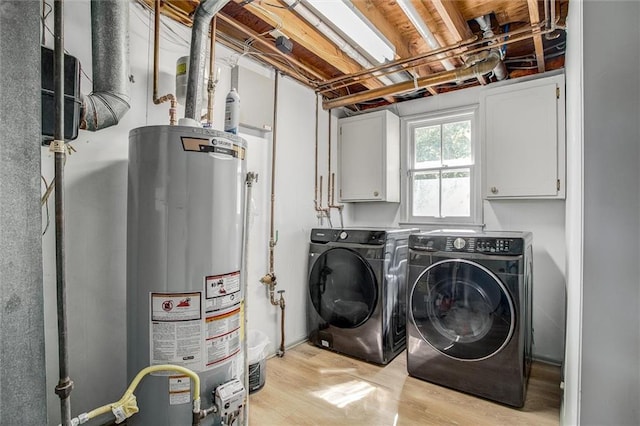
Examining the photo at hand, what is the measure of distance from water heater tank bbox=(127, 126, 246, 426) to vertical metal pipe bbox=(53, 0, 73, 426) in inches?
10.7

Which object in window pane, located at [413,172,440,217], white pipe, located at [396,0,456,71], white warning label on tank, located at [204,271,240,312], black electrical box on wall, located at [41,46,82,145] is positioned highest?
white pipe, located at [396,0,456,71]

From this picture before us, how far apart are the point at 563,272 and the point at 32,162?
3234 mm

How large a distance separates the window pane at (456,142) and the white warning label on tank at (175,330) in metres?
2.69

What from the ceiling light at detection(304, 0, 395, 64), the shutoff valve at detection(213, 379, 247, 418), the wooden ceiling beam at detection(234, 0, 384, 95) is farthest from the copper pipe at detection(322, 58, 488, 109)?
the shutoff valve at detection(213, 379, 247, 418)

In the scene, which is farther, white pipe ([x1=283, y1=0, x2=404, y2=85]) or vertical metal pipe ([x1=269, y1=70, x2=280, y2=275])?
vertical metal pipe ([x1=269, y1=70, x2=280, y2=275])

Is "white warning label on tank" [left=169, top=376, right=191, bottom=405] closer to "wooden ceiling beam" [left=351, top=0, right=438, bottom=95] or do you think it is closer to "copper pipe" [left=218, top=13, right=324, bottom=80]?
"copper pipe" [left=218, top=13, right=324, bottom=80]

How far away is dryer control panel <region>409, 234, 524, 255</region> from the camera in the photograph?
1932mm

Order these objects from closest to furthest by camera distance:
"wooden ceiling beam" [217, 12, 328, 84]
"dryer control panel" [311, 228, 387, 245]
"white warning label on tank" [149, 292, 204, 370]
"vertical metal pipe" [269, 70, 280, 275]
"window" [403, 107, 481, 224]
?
1. "white warning label on tank" [149, 292, 204, 370]
2. "wooden ceiling beam" [217, 12, 328, 84]
3. "dryer control panel" [311, 228, 387, 245]
4. "vertical metal pipe" [269, 70, 280, 275]
5. "window" [403, 107, 481, 224]

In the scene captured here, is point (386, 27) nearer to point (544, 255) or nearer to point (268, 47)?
point (268, 47)

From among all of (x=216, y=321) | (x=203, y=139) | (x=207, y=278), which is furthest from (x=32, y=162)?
(x=216, y=321)

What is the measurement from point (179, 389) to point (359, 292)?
1.53m

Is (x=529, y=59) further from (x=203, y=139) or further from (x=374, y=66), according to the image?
(x=203, y=139)

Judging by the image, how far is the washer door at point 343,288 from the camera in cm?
252

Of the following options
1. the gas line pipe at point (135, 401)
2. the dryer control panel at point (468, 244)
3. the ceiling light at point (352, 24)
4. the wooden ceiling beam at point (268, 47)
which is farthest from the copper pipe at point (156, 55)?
the dryer control panel at point (468, 244)
